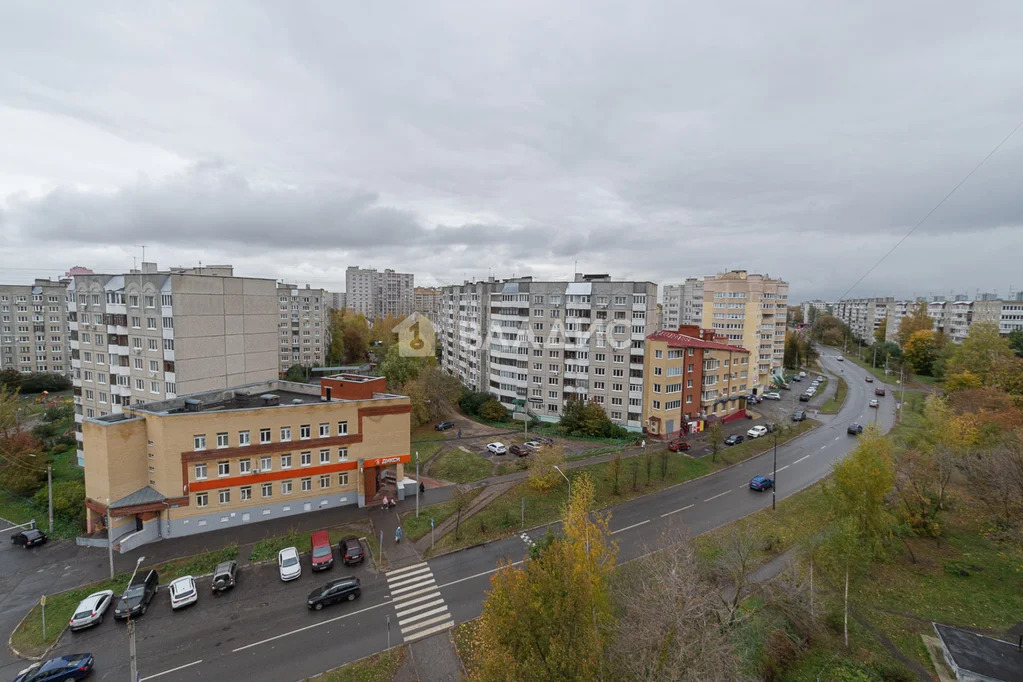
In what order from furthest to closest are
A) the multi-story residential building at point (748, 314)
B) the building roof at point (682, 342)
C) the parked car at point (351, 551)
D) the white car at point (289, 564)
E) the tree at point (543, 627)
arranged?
the multi-story residential building at point (748, 314) < the building roof at point (682, 342) < the parked car at point (351, 551) < the white car at point (289, 564) < the tree at point (543, 627)

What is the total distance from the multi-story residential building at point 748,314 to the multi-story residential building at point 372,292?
12093 centimetres

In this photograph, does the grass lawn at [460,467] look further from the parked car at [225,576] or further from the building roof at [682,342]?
the building roof at [682,342]

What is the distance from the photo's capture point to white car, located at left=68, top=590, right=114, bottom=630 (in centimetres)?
2031

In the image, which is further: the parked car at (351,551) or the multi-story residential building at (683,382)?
the multi-story residential building at (683,382)

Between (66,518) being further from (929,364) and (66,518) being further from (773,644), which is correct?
(929,364)

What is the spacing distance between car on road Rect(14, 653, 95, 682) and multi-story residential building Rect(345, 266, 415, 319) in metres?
154

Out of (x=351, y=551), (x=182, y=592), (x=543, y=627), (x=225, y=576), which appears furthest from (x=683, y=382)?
(x=182, y=592)

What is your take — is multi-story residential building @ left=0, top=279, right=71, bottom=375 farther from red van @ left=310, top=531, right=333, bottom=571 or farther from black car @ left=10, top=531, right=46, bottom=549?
red van @ left=310, top=531, right=333, bottom=571

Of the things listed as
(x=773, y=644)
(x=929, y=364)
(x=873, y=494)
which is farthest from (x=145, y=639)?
(x=929, y=364)

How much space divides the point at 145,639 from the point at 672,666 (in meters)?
21.7

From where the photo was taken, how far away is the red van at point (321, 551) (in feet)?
80.9

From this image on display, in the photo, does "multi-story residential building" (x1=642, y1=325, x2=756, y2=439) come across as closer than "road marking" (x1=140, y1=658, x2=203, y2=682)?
No

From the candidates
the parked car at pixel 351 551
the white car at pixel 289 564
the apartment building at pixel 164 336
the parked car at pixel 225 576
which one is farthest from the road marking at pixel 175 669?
the apartment building at pixel 164 336

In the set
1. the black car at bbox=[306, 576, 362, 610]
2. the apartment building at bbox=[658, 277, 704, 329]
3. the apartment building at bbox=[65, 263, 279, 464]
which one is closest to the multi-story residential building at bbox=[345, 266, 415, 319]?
the apartment building at bbox=[658, 277, 704, 329]
